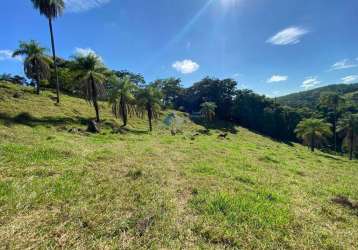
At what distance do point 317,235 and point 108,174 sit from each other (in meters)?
7.85

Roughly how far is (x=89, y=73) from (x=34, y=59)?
12.5m

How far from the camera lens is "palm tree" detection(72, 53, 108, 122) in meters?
31.7

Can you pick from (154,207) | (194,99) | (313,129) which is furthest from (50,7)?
(194,99)

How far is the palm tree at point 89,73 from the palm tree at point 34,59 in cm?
929

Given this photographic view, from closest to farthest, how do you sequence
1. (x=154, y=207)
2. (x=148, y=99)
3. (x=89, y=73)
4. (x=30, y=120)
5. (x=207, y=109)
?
1. (x=154, y=207)
2. (x=30, y=120)
3. (x=89, y=73)
4. (x=148, y=99)
5. (x=207, y=109)

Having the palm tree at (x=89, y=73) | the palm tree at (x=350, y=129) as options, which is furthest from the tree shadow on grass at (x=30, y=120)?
the palm tree at (x=350, y=129)

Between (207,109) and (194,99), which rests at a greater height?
(194,99)

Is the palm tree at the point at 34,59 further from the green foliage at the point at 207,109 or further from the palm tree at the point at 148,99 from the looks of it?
the green foliage at the point at 207,109

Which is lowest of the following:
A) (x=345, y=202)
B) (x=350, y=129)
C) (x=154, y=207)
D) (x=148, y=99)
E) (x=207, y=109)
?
(x=350, y=129)

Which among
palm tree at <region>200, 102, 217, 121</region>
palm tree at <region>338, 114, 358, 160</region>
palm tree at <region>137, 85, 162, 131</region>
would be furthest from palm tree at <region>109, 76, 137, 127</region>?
palm tree at <region>338, 114, 358, 160</region>

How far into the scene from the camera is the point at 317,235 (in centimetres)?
630

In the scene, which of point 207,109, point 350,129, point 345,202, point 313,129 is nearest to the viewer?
point 345,202

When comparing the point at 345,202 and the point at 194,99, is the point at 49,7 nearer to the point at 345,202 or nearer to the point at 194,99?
the point at 345,202

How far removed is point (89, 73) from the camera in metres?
31.4
